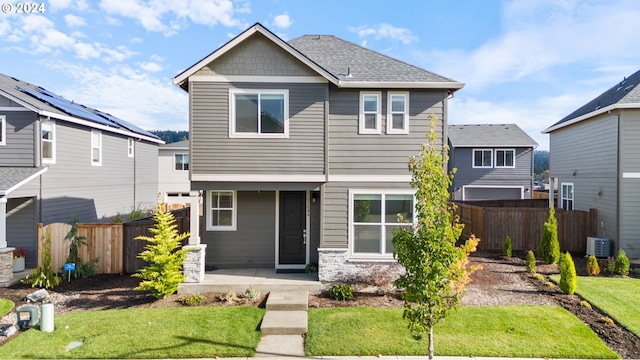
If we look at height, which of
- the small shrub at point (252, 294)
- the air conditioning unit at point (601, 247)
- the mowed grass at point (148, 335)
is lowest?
the mowed grass at point (148, 335)

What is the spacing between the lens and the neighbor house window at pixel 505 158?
26794 millimetres

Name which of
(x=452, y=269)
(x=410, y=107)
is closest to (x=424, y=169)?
(x=452, y=269)

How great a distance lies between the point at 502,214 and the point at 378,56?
8388 millimetres

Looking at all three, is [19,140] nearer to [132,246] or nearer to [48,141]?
[48,141]

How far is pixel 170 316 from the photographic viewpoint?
7797 mm

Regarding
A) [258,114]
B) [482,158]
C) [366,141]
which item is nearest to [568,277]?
[366,141]

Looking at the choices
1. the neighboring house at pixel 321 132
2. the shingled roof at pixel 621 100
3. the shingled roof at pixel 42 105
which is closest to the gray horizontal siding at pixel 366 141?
the neighboring house at pixel 321 132

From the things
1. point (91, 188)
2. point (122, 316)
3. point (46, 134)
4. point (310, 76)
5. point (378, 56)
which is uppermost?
point (378, 56)

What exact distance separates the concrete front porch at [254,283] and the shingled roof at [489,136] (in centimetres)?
2083

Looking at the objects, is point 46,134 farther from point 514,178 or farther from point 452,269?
point 514,178

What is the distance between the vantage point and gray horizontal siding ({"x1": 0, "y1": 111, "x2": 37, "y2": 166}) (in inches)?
469

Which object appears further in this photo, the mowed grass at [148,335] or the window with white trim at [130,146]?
the window with white trim at [130,146]

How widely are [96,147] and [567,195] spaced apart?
2227 cm

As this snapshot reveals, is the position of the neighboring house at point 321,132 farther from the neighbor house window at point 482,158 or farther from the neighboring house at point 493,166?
the neighbor house window at point 482,158
